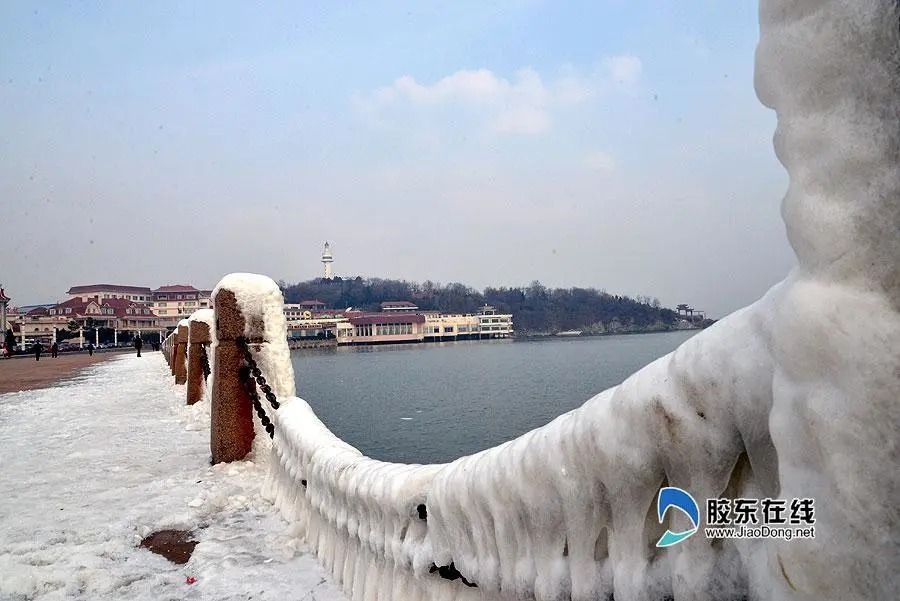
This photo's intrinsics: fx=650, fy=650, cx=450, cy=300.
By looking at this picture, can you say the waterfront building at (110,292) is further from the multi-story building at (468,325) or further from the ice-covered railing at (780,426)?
the ice-covered railing at (780,426)

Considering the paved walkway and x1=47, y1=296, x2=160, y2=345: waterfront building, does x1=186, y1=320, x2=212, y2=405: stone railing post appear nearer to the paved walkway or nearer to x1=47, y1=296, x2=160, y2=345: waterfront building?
the paved walkway

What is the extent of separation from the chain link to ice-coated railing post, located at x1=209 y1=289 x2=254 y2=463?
4 centimetres

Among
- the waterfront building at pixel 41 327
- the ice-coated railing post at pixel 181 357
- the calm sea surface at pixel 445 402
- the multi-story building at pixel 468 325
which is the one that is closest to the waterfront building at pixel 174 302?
the waterfront building at pixel 41 327

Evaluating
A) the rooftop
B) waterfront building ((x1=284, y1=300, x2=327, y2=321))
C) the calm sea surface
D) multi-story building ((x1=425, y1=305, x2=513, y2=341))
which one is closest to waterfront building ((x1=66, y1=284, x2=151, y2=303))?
the rooftop

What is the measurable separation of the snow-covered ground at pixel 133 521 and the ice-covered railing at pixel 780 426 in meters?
1.43

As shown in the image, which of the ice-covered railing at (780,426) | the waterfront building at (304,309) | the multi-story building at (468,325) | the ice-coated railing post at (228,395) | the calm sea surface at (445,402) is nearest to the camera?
the ice-covered railing at (780,426)

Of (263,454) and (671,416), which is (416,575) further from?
(263,454)

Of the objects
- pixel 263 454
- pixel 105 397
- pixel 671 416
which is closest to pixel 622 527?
pixel 671 416

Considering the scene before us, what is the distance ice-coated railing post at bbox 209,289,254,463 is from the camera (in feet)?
15.5

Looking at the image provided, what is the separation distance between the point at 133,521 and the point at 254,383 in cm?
147

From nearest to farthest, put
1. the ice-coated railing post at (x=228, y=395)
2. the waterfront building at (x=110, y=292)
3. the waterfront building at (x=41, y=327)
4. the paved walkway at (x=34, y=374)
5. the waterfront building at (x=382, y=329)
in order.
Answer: the ice-coated railing post at (x=228, y=395) < the paved walkway at (x=34, y=374) < the waterfront building at (x=41, y=327) < the waterfront building at (x=382, y=329) < the waterfront building at (x=110, y=292)

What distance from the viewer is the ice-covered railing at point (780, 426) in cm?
77

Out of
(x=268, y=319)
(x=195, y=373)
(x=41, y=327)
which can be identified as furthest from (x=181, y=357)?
(x=41, y=327)

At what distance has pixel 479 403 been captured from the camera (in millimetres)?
24078
